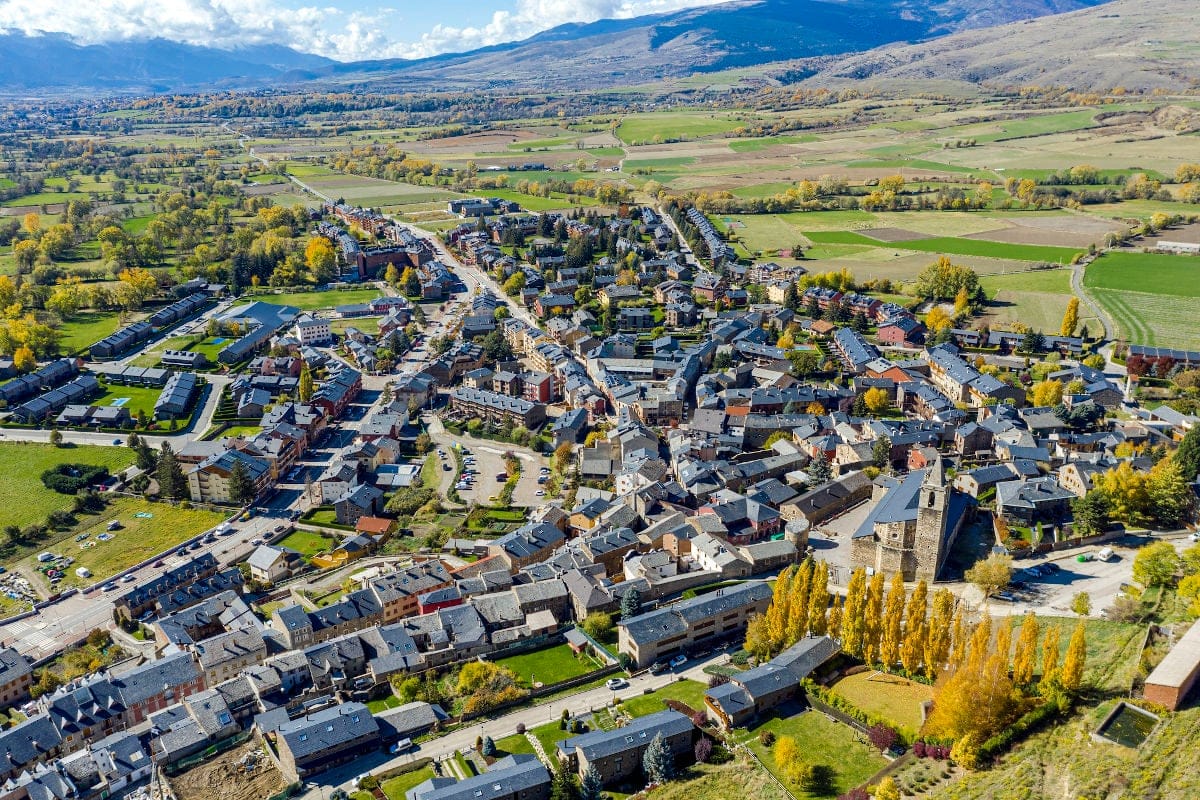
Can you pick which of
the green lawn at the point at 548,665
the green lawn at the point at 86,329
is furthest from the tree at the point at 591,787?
the green lawn at the point at 86,329

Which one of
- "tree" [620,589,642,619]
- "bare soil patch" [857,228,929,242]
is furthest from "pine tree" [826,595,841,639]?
"bare soil patch" [857,228,929,242]

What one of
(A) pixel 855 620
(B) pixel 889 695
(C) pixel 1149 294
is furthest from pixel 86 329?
(C) pixel 1149 294

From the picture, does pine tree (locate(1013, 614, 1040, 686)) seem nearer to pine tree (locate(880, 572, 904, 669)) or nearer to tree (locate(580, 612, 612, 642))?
pine tree (locate(880, 572, 904, 669))

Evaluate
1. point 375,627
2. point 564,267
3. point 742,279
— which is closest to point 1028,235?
point 742,279

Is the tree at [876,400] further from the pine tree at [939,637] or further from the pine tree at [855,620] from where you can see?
the pine tree at [939,637]

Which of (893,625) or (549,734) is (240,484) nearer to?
(549,734)

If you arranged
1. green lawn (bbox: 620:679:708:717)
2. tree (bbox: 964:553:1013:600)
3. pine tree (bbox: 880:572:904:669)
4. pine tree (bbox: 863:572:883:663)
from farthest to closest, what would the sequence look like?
tree (bbox: 964:553:1013:600) < pine tree (bbox: 863:572:883:663) < green lawn (bbox: 620:679:708:717) < pine tree (bbox: 880:572:904:669)

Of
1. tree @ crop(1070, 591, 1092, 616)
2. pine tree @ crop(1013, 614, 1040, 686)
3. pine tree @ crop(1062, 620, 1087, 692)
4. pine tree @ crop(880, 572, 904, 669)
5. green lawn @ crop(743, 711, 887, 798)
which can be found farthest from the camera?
tree @ crop(1070, 591, 1092, 616)

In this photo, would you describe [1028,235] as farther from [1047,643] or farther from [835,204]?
[1047,643]
